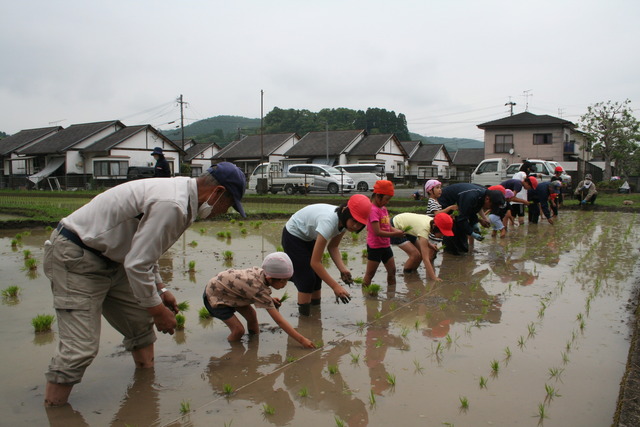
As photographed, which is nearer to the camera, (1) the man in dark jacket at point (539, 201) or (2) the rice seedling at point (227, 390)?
(2) the rice seedling at point (227, 390)

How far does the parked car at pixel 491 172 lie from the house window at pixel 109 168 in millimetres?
24162

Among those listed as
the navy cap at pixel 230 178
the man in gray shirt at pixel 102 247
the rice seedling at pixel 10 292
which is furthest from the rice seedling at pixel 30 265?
the navy cap at pixel 230 178

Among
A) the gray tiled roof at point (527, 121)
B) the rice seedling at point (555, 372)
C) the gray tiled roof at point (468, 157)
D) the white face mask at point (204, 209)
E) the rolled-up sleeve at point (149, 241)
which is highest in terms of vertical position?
A: the gray tiled roof at point (527, 121)

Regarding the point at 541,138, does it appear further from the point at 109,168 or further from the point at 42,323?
the point at 42,323

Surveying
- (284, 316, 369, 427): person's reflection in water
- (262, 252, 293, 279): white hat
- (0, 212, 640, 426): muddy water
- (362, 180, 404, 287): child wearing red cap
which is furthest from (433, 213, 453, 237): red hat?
(262, 252, 293, 279): white hat

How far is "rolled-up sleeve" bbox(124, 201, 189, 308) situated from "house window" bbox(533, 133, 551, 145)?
36845 mm

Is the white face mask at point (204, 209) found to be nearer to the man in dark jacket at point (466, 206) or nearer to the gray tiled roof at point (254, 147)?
the man in dark jacket at point (466, 206)

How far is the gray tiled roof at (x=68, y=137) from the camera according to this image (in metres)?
36.3

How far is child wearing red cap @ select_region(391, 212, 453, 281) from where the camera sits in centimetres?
604

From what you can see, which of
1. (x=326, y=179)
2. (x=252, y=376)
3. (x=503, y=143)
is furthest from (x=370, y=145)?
(x=252, y=376)

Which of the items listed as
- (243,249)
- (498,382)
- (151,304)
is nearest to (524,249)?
(243,249)

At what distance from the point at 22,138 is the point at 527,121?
131 ft

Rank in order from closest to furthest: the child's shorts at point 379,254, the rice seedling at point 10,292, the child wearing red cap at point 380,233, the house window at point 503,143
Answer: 1. the rice seedling at point 10,292
2. the child wearing red cap at point 380,233
3. the child's shorts at point 379,254
4. the house window at point 503,143

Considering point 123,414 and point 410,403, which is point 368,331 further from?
point 123,414
